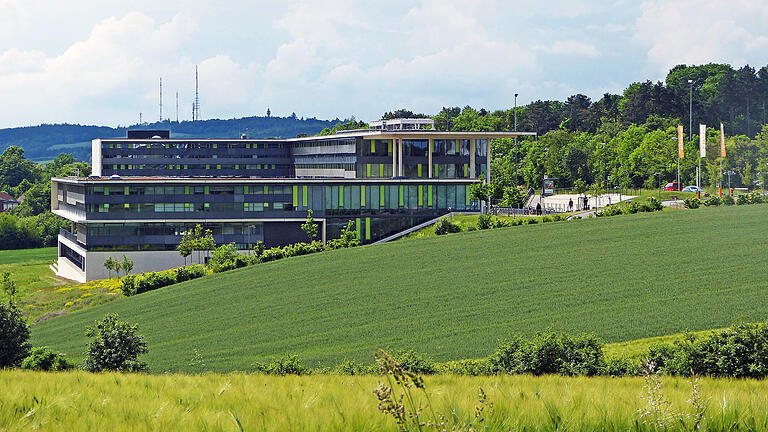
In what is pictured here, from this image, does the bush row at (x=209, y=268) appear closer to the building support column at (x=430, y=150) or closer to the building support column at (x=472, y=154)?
the building support column at (x=430, y=150)

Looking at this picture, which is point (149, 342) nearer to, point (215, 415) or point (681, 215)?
point (215, 415)

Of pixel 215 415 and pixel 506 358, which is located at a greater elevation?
pixel 215 415

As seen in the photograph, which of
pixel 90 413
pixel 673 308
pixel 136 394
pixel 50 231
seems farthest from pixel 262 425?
pixel 50 231

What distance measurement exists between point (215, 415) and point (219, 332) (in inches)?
1431

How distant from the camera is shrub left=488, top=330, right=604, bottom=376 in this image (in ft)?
84.2

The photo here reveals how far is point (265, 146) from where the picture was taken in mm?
177250

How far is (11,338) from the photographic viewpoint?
3139 centimetres

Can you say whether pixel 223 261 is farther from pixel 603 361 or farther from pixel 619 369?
pixel 619 369

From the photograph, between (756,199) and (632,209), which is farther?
(756,199)

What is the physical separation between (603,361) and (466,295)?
896 inches

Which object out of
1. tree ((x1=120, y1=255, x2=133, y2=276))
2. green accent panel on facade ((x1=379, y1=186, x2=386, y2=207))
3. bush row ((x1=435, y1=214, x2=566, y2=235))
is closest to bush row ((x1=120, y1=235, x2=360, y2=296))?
bush row ((x1=435, y1=214, x2=566, y2=235))

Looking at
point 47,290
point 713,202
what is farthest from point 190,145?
point 713,202

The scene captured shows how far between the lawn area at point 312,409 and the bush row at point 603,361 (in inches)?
433

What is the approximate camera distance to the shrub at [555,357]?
25.7 metres
